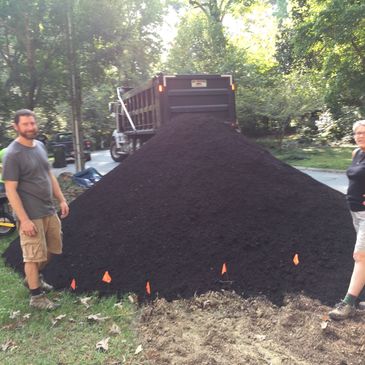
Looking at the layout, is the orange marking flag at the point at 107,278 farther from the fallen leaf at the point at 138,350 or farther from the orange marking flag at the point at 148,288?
the fallen leaf at the point at 138,350

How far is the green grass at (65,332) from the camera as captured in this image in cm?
273

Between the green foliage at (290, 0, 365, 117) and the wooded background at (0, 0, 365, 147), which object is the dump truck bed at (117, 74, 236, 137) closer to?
the wooded background at (0, 0, 365, 147)

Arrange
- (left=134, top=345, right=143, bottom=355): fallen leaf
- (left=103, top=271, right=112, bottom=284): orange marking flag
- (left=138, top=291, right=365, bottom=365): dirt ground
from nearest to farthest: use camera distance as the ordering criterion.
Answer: (left=138, top=291, right=365, bottom=365): dirt ground, (left=134, top=345, right=143, bottom=355): fallen leaf, (left=103, top=271, right=112, bottom=284): orange marking flag

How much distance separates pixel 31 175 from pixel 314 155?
13597mm

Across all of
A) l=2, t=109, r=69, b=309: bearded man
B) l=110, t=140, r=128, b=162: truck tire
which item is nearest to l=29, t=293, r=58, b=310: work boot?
l=2, t=109, r=69, b=309: bearded man

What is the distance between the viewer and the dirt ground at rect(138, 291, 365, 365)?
2.58m

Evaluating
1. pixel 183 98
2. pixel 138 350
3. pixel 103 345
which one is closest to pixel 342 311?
pixel 138 350

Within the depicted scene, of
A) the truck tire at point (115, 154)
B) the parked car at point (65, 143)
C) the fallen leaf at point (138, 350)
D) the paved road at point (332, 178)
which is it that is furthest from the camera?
the parked car at point (65, 143)

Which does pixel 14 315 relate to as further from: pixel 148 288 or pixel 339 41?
pixel 339 41

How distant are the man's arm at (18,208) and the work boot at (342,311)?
8.14 ft

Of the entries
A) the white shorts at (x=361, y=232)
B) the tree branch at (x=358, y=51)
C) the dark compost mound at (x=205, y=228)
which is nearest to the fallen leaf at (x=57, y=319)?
the dark compost mound at (x=205, y=228)

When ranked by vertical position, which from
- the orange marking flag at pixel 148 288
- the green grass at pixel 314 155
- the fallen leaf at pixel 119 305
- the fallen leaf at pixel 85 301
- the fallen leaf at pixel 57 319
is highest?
the green grass at pixel 314 155

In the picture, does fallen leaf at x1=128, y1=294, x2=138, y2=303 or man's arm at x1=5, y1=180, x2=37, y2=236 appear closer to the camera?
man's arm at x1=5, y1=180, x2=37, y2=236

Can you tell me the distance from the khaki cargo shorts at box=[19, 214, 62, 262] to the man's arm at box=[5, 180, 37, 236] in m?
0.12
